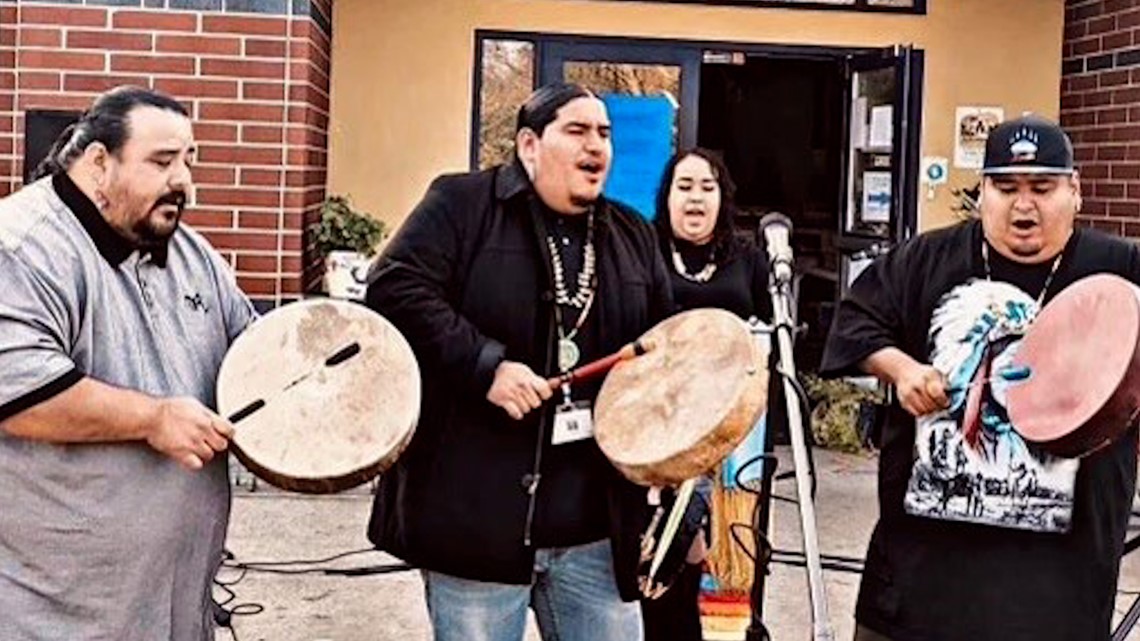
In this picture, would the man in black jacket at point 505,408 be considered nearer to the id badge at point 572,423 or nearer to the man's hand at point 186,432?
the id badge at point 572,423

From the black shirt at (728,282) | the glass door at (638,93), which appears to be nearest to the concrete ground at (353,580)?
the black shirt at (728,282)

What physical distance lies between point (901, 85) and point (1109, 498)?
5.34 metres

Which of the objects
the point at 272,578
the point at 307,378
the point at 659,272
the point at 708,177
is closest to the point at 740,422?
the point at 659,272

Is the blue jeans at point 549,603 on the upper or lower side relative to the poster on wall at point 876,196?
lower

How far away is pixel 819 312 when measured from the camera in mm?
9914

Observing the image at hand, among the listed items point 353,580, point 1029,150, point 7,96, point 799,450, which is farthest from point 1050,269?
point 7,96

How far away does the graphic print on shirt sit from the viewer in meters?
2.95

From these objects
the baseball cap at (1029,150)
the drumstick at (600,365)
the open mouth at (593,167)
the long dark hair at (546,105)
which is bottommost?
the drumstick at (600,365)

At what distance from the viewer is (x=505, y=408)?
300cm

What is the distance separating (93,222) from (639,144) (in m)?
5.96

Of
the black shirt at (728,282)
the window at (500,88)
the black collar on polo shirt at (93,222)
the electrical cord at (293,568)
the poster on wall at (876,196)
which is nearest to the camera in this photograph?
the black collar on polo shirt at (93,222)

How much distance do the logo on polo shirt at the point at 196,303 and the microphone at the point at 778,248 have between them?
1.42 meters

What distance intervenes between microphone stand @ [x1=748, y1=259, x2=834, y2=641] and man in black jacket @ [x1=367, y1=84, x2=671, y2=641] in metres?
0.37

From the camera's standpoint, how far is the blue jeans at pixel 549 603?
311 cm
